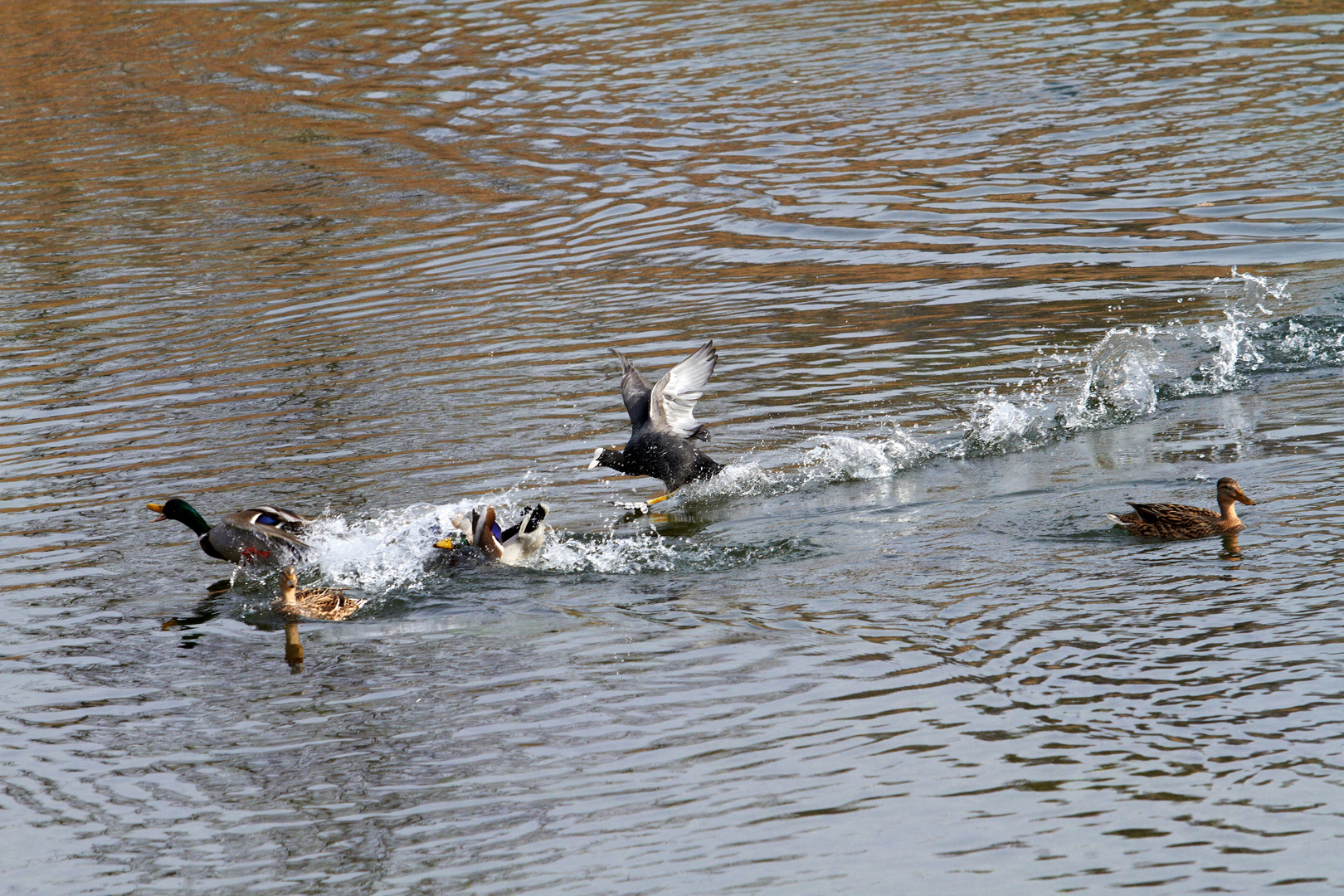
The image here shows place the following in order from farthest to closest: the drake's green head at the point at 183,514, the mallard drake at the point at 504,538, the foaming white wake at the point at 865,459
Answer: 1. the foaming white wake at the point at 865,459
2. the drake's green head at the point at 183,514
3. the mallard drake at the point at 504,538

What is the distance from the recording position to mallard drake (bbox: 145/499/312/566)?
7645 mm

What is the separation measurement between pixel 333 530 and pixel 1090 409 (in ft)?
16.0

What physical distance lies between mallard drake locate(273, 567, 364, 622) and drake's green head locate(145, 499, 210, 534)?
0.92 meters

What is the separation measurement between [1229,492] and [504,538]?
12.4ft

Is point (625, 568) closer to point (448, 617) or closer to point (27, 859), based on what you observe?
point (448, 617)

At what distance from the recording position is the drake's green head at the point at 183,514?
8.05 meters

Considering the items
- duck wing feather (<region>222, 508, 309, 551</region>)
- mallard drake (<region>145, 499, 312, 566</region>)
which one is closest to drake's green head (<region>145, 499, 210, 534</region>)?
mallard drake (<region>145, 499, 312, 566</region>)

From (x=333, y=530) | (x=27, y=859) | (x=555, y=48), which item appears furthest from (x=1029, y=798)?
(x=555, y=48)

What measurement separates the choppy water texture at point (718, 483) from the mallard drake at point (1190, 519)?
6.4 inches

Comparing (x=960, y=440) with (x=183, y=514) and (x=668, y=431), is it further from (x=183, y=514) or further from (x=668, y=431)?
(x=183, y=514)

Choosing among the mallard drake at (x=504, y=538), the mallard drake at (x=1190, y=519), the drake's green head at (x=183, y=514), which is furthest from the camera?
the drake's green head at (x=183, y=514)

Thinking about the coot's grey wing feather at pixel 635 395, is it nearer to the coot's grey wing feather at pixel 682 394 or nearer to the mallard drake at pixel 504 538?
the coot's grey wing feather at pixel 682 394

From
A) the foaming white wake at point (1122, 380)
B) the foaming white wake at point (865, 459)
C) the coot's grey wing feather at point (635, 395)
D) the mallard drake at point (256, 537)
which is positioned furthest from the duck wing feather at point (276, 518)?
the foaming white wake at point (1122, 380)

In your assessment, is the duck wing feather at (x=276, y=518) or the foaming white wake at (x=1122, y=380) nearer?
the duck wing feather at (x=276, y=518)
